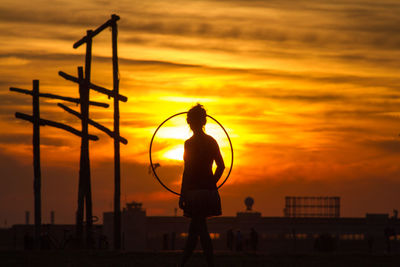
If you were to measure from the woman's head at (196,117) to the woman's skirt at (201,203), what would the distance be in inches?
42.5

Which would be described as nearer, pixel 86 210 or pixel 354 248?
pixel 86 210

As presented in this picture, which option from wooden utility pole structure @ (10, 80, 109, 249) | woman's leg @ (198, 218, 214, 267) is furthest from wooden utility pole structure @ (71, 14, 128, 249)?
woman's leg @ (198, 218, 214, 267)

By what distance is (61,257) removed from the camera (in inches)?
A: 906

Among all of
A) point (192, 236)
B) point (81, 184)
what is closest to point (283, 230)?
point (81, 184)

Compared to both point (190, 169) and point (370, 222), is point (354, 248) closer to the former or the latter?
point (370, 222)

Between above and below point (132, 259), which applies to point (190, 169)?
above

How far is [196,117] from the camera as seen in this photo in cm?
1577

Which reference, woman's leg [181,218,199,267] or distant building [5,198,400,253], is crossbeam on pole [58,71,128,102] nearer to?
woman's leg [181,218,199,267]

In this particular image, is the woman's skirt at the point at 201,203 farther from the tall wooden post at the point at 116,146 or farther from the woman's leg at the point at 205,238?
the tall wooden post at the point at 116,146

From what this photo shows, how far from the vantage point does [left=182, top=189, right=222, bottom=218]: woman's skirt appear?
15461 mm

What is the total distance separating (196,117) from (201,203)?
144 centimetres

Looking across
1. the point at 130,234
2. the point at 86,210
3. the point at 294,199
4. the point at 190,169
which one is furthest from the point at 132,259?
the point at 294,199

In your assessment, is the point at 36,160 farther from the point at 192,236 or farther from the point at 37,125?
the point at 192,236

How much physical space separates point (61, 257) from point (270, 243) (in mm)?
66629
